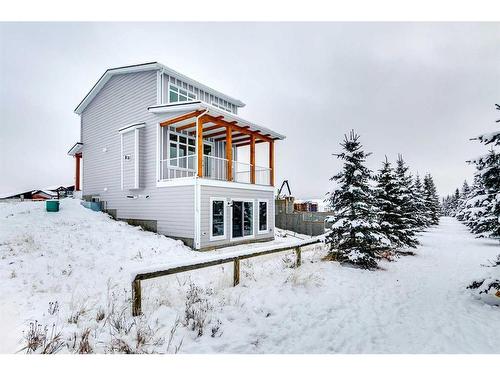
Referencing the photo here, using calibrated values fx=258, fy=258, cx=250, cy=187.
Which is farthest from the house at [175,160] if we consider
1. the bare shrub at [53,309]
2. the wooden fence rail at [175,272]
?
the bare shrub at [53,309]

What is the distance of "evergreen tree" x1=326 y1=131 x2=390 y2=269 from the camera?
7.79m

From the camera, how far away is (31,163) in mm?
8055

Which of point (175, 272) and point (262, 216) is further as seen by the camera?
point (262, 216)

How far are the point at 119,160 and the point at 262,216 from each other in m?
8.04

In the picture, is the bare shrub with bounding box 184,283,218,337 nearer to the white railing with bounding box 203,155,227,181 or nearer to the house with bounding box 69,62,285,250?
the house with bounding box 69,62,285,250

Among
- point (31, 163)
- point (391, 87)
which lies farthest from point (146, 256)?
point (391, 87)

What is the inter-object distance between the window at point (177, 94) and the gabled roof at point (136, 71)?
488 millimetres

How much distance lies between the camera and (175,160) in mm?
12406

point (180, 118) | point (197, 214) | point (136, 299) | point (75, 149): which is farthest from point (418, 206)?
point (75, 149)

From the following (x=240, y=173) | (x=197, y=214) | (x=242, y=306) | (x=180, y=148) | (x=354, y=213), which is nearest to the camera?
(x=242, y=306)

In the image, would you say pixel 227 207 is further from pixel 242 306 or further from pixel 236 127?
pixel 242 306

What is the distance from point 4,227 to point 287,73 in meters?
11.1

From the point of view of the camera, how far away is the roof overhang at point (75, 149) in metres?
16.4
